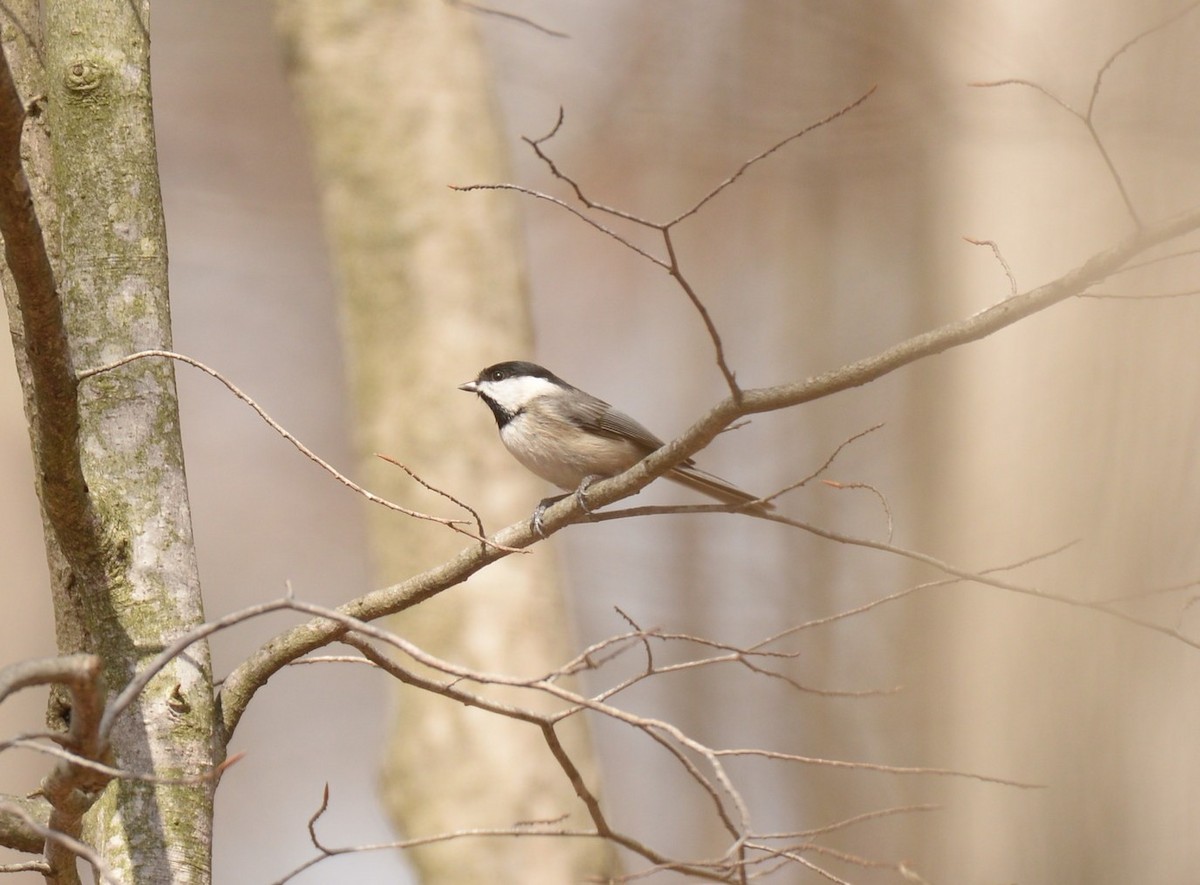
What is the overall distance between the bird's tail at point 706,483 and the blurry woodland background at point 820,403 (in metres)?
0.36

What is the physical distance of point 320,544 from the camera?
10750 mm

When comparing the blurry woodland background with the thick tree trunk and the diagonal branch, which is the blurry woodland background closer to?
the diagonal branch

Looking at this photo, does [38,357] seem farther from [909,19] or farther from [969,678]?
[909,19]

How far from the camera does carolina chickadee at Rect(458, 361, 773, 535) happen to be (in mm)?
3857

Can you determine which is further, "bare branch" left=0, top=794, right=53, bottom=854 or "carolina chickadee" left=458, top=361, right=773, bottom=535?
"carolina chickadee" left=458, top=361, right=773, bottom=535

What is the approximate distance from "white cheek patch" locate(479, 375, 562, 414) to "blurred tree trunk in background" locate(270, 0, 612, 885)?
57.9 inches

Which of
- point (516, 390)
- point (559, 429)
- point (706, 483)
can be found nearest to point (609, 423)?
point (559, 429)

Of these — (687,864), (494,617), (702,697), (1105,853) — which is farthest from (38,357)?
(702,697)

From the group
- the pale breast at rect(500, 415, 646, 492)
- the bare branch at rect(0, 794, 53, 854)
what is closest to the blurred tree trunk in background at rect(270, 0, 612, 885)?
the pale breast at rect(500, 415, 646, 492)

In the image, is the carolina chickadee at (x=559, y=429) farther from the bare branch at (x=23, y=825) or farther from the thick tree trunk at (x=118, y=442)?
the bare branch at (x=23, y=825)

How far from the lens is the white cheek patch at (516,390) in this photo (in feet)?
13.5

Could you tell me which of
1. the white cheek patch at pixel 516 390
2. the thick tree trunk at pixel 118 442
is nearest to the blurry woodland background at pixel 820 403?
the white cheek patch at pixel 516 390

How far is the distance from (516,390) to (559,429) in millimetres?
356

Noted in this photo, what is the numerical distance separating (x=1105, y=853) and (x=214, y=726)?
2.07 m
